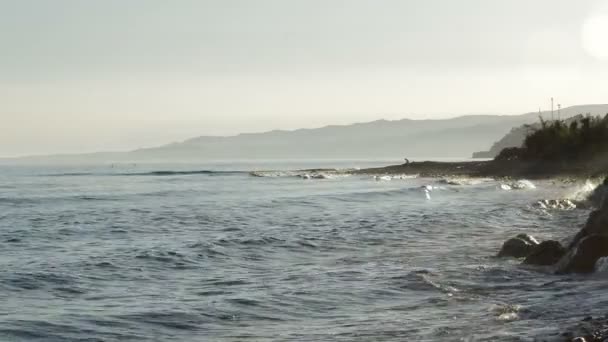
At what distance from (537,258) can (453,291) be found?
4326mm

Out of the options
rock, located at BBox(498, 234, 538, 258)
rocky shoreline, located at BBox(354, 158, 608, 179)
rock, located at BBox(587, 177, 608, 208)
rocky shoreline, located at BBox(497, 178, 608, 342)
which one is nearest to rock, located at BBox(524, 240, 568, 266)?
rocky shoreline, located at BBox(497, 178, 608, 342)

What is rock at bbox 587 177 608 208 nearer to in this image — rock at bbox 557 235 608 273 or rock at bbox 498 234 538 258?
rock at bbox 498 234 538 258

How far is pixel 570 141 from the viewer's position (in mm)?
77250

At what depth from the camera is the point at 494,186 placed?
6356 cm

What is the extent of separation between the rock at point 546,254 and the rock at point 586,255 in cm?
121

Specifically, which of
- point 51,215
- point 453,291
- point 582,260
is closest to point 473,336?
point 453,291

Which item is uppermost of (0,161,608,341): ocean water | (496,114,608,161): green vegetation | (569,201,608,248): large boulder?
(496,114,608,161): green vegetation

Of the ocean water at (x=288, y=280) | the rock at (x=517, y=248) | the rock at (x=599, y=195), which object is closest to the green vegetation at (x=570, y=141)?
the rock at (x=599, y=195)

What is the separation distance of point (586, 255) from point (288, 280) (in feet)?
22.4

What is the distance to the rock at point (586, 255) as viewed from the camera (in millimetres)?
18188

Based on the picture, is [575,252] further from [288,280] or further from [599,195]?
[599,195]

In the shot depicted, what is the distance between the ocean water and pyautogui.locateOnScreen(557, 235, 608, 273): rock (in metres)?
0.43

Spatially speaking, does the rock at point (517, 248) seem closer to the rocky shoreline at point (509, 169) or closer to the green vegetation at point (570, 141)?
the rocky shoreline at point (509, 169)

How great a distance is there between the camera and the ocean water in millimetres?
13820
